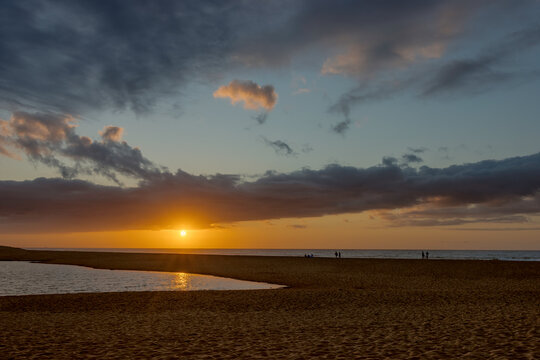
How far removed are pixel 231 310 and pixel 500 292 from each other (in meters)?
18.8

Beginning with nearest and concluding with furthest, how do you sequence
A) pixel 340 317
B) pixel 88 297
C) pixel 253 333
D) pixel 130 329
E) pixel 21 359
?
pixel 21 359 → pixel 253 333 → pixel 130 329 → pixel 340 317 → pixel 88 297

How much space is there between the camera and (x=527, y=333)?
44.7 ft

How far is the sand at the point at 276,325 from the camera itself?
1201 cm

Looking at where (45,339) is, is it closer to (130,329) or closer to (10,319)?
(130,329)

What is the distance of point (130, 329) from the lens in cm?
1600

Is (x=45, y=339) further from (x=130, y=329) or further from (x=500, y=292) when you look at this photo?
(x=500, y=292)

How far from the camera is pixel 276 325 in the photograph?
16469 mm

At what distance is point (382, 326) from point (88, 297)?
19461mm

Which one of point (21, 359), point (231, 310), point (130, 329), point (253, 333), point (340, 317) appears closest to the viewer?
point (21, 359)

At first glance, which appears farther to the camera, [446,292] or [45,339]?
[446,292]

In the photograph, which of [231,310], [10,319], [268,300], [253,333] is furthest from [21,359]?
[268,300]

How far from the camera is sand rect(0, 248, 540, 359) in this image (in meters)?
12.0

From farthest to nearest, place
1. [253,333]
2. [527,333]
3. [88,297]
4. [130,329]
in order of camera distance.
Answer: [88,297], [130,329], [253,333], [527,333]

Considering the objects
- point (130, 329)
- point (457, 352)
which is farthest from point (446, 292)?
point (130, 329)
